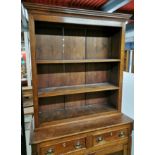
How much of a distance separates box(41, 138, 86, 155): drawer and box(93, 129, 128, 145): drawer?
0.49ft

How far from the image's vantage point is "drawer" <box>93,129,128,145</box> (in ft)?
5.09

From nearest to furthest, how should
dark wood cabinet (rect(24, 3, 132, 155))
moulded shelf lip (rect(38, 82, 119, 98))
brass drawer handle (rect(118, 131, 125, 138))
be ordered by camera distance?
1. dark wood cabinet (rect(24, 3, 132, 155))
2. moulded shelf lip (rect(38, 82, 119, 98))
3. brass drawer handle (rect(118, 131, 125, 138))

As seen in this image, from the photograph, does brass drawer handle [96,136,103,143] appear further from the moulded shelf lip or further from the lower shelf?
the moulded shelf lip

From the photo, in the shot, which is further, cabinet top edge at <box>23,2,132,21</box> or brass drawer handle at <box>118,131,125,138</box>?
brass drawer handle at <box>118,131,125,138</box>

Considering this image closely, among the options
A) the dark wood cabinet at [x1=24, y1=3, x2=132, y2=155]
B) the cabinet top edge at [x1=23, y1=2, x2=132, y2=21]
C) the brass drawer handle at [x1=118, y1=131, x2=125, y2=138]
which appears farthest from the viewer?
the brass drawer handle at [x1=118, y1=131, x2=125, y2=138]

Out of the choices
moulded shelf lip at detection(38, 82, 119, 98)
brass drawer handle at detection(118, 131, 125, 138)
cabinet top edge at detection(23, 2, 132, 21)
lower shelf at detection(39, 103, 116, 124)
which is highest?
cabinet top edge at detection(23, 2, 132, 21)

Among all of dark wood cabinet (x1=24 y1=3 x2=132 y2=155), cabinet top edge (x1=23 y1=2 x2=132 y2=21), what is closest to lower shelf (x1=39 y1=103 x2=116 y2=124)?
dark wood cabinet (x1=24 y1=3 x2=132 y2=155)

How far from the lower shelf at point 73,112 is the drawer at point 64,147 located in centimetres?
29

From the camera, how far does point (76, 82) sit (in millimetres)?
1895

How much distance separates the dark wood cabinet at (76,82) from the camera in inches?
55.6
